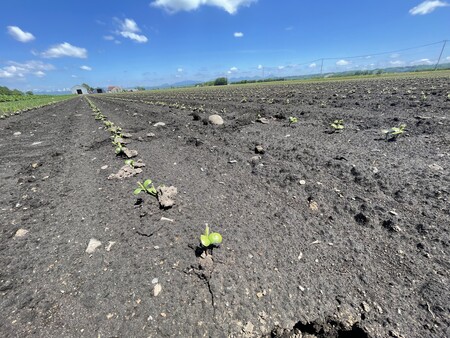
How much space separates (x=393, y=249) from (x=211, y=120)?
7.69m

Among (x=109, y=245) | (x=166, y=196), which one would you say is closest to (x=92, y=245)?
(x=109, y=245)

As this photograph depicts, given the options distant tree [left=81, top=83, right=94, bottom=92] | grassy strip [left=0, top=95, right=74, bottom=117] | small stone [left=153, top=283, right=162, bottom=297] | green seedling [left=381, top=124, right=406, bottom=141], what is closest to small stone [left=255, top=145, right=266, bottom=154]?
green seedling [left=381, top=124, right=406, bottom=141]

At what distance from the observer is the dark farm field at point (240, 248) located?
71.2 inches

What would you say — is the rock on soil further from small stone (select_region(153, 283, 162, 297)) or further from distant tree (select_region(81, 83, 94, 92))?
distant tree (select_region(81, 83, 94, 92))

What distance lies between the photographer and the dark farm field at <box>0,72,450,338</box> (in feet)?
5.93


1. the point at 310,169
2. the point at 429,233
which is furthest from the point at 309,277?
the point at 310,169

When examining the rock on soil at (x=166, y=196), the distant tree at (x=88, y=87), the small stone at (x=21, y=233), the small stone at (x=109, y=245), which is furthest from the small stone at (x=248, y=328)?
the distant tree at (x=88, y=87)

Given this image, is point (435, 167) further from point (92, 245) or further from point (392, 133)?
point (92, 245)

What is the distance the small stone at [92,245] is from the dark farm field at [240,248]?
0.09m

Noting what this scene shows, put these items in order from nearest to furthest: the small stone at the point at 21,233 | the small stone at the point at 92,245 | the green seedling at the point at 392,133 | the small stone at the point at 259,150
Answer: the small stone at the point at 92,245
the small stone at the point at 21,233
the small stone at the point at 259,150
the green seedling at the point at 392,133

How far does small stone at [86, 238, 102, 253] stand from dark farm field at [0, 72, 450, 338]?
86mm

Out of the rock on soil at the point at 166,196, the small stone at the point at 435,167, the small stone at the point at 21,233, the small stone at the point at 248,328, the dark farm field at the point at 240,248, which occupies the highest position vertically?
the rock on soil at the point at 166,196

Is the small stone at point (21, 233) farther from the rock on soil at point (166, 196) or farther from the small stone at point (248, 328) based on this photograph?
the small stone at point (248, 328)

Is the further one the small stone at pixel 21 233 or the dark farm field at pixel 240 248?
the small stone at pixel 21 233
